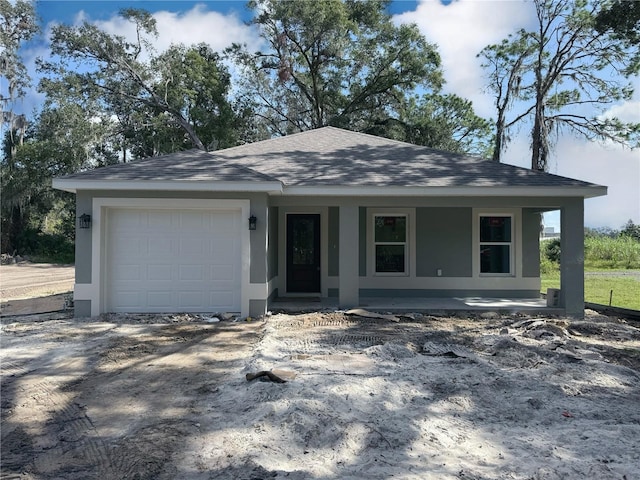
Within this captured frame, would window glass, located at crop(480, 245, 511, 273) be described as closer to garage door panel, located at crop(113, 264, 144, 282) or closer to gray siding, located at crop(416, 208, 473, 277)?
gray siding, located at crop(416, 208, 473, 277)

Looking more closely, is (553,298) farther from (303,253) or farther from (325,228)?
(303,253)

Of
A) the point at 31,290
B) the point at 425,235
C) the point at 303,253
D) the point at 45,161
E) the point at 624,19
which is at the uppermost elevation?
the point at 624,19

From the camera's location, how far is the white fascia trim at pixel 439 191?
9.30 metres

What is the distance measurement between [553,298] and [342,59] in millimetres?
20879

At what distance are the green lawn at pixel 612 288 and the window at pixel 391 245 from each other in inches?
206

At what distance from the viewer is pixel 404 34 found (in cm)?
2584

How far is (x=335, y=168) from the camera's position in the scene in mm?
10578

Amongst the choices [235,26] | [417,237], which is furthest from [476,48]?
[417,237]

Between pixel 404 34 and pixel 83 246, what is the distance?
22.6 meters

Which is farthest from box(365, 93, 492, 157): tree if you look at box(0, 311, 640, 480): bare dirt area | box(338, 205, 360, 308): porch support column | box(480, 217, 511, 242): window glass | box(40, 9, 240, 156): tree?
box(0, 311, 640, 480): bare dirt area

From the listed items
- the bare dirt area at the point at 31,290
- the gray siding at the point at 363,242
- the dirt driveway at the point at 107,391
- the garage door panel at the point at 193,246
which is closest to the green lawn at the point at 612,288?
the gray siding at the point at 363,242

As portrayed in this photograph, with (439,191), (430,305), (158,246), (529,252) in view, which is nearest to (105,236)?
(158,246)

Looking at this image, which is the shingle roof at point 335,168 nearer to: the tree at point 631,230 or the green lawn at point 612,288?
the green lawn at point 612,288

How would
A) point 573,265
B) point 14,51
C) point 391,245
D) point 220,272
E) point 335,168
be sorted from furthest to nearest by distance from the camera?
point 14,51 < point 391,245 < point 335,168 < point 573,265 < point 220,272
